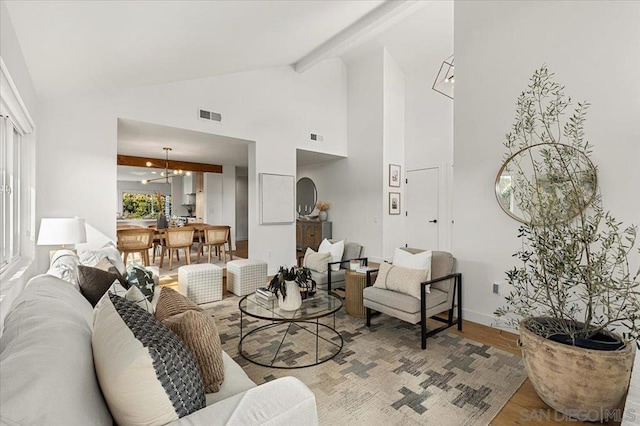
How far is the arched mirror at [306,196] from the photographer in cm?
775

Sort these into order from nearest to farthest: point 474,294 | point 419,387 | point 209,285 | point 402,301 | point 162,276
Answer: point 419,387 < point 402,301 < point 474,294 < point 209,285 < point 162,276

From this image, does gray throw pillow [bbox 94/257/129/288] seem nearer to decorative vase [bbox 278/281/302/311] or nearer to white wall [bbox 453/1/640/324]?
decorative vase [bbox 278/281/302/311]

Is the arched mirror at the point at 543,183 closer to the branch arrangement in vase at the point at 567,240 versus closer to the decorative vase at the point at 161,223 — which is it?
the branch arrangement in vase at the point at 567,240

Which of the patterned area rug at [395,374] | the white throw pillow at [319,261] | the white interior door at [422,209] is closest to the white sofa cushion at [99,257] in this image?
the patterned area rug at [395,374]

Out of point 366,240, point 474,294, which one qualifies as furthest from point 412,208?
point 474,294

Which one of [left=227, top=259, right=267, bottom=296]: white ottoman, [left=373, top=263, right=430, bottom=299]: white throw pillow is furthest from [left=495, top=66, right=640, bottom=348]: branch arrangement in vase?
[left=227, top=259, right=267, bottom=296]: white ottoman

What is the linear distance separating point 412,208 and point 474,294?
3.61m

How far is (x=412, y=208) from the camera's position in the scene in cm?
681

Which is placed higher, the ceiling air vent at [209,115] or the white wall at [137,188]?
the ceiling air vent at [209,115]

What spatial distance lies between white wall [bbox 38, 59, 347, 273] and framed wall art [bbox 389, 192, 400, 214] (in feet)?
4.82

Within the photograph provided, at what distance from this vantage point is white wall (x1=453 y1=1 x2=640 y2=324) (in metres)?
2.53

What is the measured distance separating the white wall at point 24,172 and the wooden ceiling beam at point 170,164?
11.8 ft

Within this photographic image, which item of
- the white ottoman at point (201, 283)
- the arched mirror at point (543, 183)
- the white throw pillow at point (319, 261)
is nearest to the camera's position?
the arched mirror at point (543, 183)

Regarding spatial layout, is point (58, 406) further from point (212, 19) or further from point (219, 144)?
point (219, 144)
